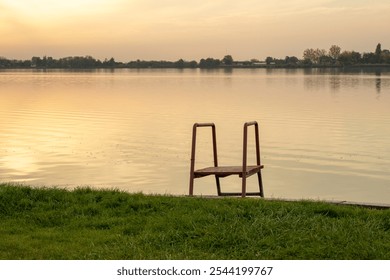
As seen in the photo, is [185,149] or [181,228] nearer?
[181,228]

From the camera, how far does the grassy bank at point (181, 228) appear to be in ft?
26.3

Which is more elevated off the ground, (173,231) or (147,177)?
(173,231)

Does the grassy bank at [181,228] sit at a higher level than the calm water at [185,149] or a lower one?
higher

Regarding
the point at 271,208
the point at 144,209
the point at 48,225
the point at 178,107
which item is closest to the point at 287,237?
the point at 271,208

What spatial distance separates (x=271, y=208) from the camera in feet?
32.0

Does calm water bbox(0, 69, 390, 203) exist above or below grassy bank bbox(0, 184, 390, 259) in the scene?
below

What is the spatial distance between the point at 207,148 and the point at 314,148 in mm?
4341

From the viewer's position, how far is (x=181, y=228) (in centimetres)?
892

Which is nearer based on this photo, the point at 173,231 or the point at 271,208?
the point at 173,231

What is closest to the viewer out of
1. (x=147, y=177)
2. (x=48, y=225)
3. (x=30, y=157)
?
(x=48, y=225)

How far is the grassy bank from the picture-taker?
8.01 meters

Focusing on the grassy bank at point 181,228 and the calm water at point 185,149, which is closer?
the grassy bank at point 181,228

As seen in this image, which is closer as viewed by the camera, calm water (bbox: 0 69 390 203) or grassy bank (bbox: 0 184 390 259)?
grassy bank (bbox: 0 184 390 259)

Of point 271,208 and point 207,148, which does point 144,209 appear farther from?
point 207,148
